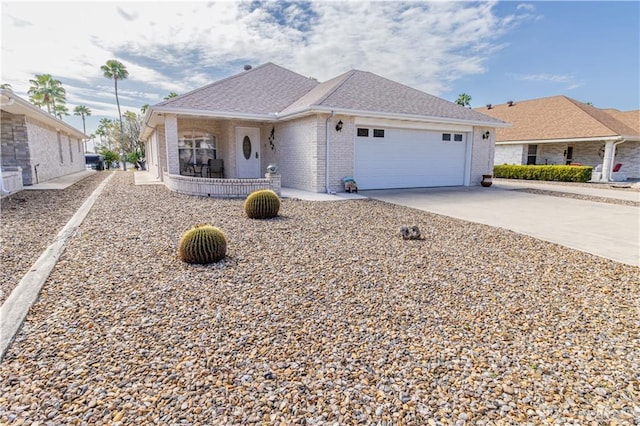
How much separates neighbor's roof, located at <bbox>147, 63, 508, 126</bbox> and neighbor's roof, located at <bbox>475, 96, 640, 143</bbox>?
826cm

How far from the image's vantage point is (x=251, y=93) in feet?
49.0

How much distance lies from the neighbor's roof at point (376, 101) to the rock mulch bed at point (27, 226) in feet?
24.4

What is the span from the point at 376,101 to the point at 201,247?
10.4 meters

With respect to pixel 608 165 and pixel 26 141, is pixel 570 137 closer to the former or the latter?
pixel 608 165

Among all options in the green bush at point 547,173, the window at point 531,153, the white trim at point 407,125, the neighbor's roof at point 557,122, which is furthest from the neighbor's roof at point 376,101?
the window at point 531,153

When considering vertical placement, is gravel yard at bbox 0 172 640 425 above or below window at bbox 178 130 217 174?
below

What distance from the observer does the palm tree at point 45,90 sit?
47759mm

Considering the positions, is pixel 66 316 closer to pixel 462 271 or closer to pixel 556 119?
pixel 462 271

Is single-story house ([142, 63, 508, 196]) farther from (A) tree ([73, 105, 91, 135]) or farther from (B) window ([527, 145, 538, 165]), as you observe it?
(A) tree ([73, 105, 91, 135])

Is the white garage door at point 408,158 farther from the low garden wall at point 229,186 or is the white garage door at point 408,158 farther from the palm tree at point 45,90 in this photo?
the palm tree at point 45,90

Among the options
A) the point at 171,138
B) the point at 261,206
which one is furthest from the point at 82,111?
the point at 261,206

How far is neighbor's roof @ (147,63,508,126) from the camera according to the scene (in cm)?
1190

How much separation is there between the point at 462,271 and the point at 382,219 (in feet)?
10.9

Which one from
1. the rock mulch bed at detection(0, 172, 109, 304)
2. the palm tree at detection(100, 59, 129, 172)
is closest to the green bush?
the rock mulch bed at detection(0, 172, 109, 304)
